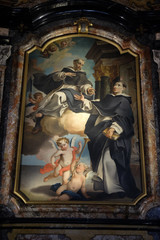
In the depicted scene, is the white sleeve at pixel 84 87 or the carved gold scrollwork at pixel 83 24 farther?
the carved gold scrollwork at pixel 83 24

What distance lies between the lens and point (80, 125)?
6770 mm

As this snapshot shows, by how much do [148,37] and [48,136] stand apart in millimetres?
3088

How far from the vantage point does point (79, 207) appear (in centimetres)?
604

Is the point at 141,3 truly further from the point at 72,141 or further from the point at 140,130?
the point at 72,141

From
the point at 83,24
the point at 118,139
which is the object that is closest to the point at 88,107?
the point at 118,139

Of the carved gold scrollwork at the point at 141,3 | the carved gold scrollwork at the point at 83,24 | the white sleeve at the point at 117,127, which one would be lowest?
the white sleeve at the point at 117,127

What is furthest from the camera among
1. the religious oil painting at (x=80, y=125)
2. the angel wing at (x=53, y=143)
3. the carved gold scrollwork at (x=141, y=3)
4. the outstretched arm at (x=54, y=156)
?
the carved gold scrollwork at (x=141, y=3)

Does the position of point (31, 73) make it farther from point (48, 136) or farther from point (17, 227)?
point (17, 227)

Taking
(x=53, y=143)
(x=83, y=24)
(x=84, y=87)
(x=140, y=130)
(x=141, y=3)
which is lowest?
(x=53, y=143)

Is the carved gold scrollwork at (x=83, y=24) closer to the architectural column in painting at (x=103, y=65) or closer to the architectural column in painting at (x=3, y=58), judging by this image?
the architectural column in painting at (x=103, y=65)

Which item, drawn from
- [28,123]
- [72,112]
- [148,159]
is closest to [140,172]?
[148,159]

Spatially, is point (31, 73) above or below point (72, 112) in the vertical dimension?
above

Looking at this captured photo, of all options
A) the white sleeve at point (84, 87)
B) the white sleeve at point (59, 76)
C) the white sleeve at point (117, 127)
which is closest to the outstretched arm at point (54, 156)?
the white sleeve at point (117, 127)

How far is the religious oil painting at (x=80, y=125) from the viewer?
20.5ft
